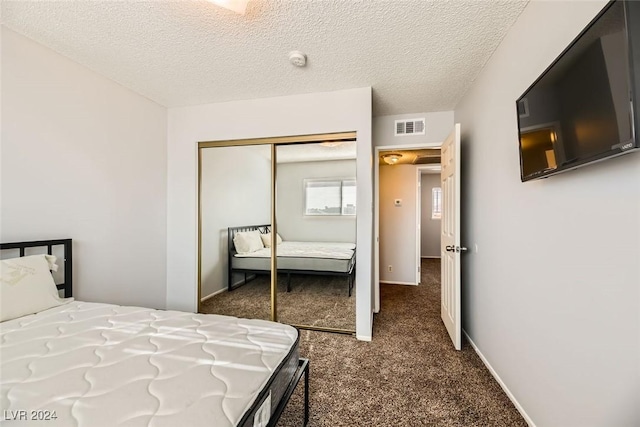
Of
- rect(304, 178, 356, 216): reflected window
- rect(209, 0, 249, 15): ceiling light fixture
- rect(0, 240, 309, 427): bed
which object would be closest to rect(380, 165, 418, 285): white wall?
rect(304, 178, 356, 216): reflected window

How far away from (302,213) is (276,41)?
1.78 metres

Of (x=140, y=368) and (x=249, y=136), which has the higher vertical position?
(x=249, y=136)

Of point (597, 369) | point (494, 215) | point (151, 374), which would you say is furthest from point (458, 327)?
point (151, 374)

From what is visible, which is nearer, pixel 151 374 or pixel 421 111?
pixel 151 374

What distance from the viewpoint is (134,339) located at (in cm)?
136

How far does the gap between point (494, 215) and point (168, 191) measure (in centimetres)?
346

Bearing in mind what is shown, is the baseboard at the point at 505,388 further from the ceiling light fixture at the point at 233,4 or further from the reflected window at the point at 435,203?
the reflected window at the point at 435,203

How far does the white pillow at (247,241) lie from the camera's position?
3.27 metres

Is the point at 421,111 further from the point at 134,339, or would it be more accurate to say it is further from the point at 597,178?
the point at 134,339

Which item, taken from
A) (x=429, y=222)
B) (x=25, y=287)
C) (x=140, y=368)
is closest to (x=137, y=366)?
(x=140, y=368)

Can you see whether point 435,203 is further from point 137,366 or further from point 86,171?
point 137,366

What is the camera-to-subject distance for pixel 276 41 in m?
1.93

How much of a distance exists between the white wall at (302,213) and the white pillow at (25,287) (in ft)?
6.31

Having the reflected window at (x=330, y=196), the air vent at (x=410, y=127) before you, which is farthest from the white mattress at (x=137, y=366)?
the air vent at (x=410, y=127)
